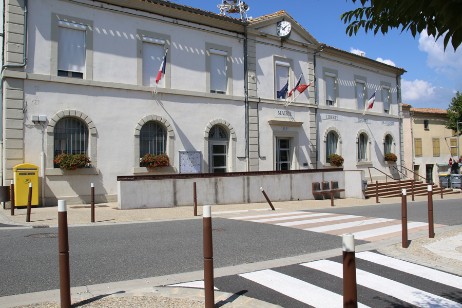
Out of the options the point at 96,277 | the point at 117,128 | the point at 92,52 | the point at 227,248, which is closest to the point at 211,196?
the point at 117,128

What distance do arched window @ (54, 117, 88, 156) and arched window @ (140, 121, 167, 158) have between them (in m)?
2.45

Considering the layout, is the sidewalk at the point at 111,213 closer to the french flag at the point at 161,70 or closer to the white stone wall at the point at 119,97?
the white stone wall at the point at 119,97

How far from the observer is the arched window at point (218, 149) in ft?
68.1

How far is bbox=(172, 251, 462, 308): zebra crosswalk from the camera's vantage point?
4938 mm

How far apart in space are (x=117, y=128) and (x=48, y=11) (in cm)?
499

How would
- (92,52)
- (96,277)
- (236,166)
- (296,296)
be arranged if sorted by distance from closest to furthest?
(296,296)
(96,277)
(92,52)
(236,166)

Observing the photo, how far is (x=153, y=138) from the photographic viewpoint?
61.5 ft

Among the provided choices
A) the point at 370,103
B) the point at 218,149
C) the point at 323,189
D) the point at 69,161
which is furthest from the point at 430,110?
the point at 69,161

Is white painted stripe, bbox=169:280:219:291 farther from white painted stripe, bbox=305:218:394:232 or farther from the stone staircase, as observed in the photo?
the stone staircase

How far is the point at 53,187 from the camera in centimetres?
1585

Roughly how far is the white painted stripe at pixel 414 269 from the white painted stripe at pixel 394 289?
0.61m

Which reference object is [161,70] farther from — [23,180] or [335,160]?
[335,160]

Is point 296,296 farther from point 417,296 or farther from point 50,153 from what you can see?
point 50,153

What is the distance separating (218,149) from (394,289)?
16.0 m
